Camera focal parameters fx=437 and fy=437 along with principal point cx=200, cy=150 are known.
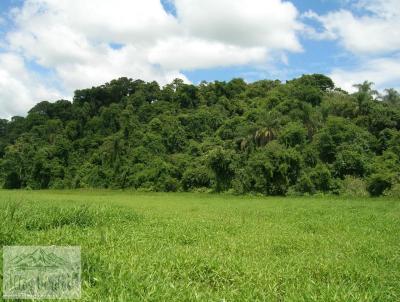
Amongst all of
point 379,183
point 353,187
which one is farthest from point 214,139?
point 379,183

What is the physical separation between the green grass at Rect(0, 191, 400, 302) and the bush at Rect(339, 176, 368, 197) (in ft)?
74.1

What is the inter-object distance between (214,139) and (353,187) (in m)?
17.9

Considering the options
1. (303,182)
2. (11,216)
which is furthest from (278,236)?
(303,182)

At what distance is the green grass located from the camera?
17.5 ft

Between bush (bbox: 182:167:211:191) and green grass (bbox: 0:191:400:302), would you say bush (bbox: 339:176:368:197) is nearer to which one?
bush (bbox: 182:167:211:191)

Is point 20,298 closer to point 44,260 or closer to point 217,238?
point 44,260

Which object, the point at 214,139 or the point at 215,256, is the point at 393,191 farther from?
the point at 215,256

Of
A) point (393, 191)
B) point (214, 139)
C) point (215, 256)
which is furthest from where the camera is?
point (214, 139)

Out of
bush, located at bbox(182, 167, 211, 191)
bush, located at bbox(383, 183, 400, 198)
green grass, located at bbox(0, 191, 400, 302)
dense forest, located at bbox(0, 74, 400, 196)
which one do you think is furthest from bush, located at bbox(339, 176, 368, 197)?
green grass, located at bbox(0, 191, 400, 302)

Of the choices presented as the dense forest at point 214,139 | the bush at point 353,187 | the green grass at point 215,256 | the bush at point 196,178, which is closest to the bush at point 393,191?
the dense forest at point 214,139

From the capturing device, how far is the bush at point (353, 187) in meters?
35.3

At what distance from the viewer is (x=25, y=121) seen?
66.3 metres

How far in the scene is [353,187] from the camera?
1416 inches

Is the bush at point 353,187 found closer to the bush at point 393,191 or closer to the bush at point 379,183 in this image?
the bush at point 379,183
